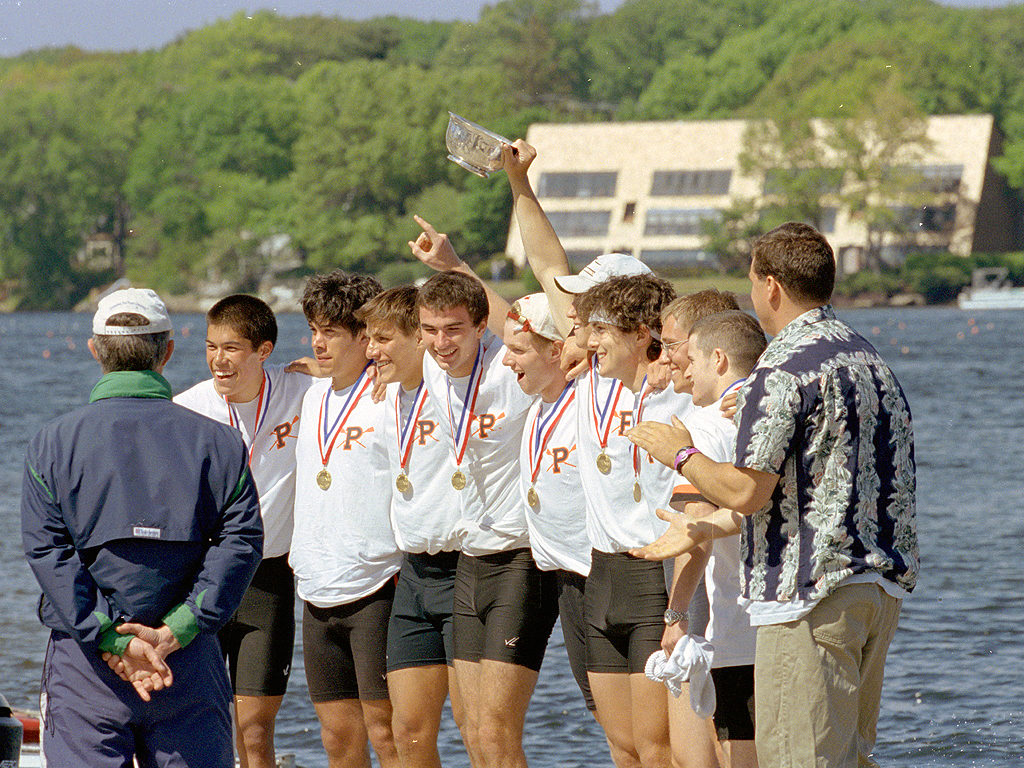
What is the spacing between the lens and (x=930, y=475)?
82.8 feet

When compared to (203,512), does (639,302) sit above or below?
above

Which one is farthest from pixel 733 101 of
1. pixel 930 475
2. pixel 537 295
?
pixel 537 295

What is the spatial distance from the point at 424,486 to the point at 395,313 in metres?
0.75

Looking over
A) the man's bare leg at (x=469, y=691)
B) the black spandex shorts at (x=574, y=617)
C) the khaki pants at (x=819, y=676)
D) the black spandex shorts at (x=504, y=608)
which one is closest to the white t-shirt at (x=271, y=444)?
the black spandex shorts at (x=504, y=608)

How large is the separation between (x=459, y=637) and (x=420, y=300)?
1.39 meters

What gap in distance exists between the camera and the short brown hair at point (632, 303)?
5.21 meters

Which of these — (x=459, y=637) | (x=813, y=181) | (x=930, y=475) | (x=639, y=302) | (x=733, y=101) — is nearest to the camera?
(x=639, y=302)

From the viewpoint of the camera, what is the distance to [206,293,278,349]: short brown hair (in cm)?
612

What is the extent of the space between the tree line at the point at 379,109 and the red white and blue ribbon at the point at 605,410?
258ft

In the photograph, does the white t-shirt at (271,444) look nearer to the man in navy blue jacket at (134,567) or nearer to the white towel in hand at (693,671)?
the man in navy blue jacket at (134,567)

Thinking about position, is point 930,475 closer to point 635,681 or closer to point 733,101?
point 635,681

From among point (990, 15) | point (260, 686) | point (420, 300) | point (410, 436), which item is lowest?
point (260, 686)

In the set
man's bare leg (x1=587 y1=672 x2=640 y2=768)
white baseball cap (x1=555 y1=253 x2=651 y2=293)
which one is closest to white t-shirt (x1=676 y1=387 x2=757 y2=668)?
man's bare leg (x1=587 y1=672 x2=640 y2=768)

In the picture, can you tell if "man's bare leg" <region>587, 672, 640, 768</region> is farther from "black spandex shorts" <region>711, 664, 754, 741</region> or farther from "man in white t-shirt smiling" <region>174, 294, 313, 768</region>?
"man in white t-shirt smiling" <region>174, 294, 313, 768</region>
